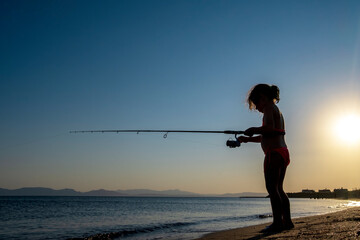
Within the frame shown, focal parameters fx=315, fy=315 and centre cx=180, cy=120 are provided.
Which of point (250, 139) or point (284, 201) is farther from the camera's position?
point (250, 139)

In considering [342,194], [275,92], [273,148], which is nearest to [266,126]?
[273,148]

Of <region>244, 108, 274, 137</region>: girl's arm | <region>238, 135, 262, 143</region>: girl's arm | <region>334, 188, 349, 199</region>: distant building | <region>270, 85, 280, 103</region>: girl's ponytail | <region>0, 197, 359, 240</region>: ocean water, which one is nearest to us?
<region>244, 108, 274, 137</region>: girl's arm

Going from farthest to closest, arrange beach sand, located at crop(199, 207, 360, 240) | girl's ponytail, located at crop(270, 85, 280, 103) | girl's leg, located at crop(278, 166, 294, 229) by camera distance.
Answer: girl's ponytail, located at crop(270, 85, 280, 103) → girl's leg, located at crop(278, 166, 294, 229) → beach sand, located at crop(199, 207, 360, 240)

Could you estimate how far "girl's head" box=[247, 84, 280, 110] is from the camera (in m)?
4.38

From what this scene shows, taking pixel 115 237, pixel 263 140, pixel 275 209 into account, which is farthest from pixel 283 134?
pixel 115 237

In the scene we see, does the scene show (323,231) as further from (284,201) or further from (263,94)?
(263,94)

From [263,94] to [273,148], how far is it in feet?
2.51

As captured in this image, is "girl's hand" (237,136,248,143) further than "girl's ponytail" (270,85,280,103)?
Yes

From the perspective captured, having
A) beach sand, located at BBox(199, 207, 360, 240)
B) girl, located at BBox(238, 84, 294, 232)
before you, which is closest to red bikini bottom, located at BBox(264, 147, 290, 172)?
girl, located at BBox(238, 84, 294, 232)

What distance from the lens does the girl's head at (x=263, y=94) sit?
172 inches

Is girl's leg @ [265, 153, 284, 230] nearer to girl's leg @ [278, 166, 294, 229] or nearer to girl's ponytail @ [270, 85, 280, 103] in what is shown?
girl's leg @ [278, 166, 294, 229]

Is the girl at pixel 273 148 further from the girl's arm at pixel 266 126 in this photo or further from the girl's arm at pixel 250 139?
the girl's arm at pixel 250 139

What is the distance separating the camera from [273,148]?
13.7 ft

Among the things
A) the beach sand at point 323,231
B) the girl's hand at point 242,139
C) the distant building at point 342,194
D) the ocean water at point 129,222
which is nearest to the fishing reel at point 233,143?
the girl's hand at point 242,139
